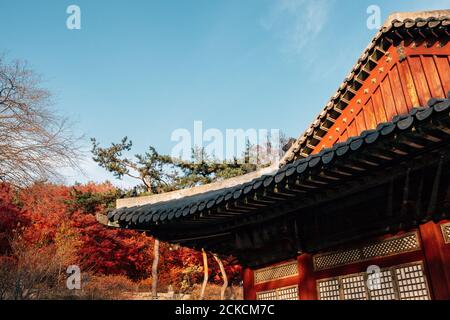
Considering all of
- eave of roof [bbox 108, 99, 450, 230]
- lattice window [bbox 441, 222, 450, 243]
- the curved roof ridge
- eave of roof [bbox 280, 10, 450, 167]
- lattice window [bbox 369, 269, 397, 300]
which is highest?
eave of roof [bbox 280, 10, 450, 167]

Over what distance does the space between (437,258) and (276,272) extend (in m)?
3.02

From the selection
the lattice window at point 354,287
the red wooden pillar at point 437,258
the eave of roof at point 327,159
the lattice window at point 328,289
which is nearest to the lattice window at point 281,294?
the lattice window at point 328,289

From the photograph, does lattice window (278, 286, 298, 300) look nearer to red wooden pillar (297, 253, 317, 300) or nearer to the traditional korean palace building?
the traditional korean palace building

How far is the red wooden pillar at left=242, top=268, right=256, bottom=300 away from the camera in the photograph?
24.8 feet

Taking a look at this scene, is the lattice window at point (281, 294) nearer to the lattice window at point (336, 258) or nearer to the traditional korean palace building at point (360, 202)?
the traditional korean palace building at point (360, 202)

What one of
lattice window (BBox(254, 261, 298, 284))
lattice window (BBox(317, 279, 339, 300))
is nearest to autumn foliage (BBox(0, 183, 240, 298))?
lattice window (BBox(254, 261, 298, 284))

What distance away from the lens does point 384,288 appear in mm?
5395

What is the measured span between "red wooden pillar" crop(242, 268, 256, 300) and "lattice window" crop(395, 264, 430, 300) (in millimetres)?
3121

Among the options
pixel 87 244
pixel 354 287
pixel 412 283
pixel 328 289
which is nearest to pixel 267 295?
pixel 328 289

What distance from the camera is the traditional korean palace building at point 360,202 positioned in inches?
172

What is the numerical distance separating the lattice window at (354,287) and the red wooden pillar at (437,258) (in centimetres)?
107

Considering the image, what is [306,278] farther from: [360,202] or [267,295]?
[360,202]
